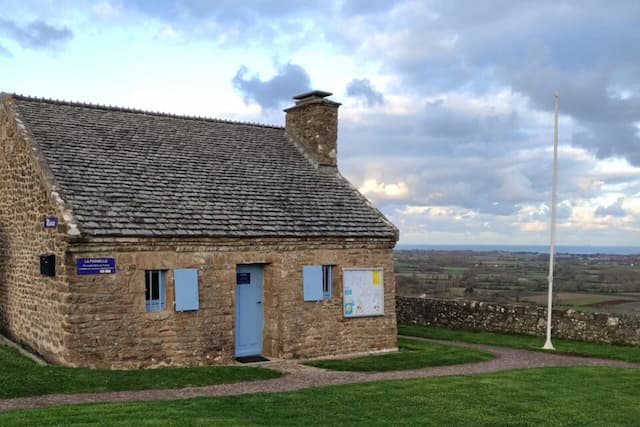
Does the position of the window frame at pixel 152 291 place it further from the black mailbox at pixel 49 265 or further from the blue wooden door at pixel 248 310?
the blue wooden door at pixel 248 310

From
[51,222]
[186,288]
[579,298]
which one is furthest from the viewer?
[579,298]

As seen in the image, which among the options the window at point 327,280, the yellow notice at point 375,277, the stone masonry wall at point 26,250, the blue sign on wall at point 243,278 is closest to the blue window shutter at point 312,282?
the window at point 327,280

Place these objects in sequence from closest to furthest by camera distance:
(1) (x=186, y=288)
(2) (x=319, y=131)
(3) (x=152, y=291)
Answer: (3) (x=152, y=291) < (1) (x=186, y=288) < (2) (x=319, y=131)

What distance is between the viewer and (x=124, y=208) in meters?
13.8

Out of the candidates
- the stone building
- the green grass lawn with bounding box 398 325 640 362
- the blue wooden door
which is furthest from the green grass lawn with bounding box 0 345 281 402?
the green grass lawn with bounding box 398 325 640 362

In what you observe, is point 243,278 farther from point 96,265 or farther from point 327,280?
point 96,265

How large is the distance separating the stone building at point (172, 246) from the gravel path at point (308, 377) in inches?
73.9

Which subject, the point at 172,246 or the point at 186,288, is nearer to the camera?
the point at 172,246

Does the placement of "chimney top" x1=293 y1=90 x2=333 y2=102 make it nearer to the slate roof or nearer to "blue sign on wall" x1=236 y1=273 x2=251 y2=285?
the slate roof

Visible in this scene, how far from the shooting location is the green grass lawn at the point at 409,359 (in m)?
14.4

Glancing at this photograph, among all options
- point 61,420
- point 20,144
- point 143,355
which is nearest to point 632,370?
point 143,355

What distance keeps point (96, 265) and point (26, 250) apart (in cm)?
339

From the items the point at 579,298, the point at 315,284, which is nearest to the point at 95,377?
the point at 315,284

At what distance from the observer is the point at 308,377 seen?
12945 millimetres
